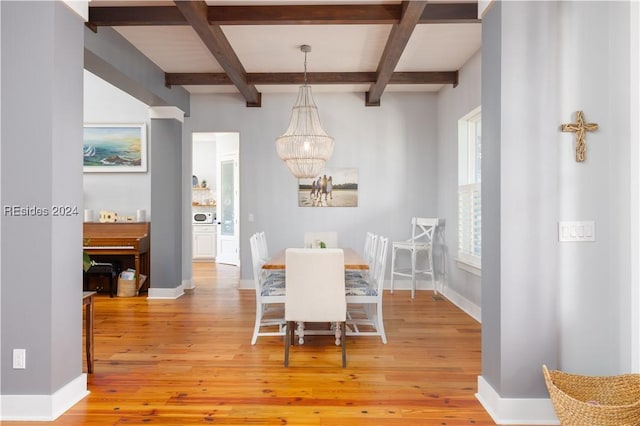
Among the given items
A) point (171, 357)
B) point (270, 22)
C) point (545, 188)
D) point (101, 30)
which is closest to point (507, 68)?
point (545, 188)

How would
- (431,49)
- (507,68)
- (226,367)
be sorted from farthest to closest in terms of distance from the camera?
(431,49), (226,367), (507,68)

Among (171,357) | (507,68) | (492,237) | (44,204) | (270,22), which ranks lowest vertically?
(171,357)

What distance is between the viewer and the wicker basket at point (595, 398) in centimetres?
194

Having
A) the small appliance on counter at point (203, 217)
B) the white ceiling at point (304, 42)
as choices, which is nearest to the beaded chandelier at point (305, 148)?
the white ceiling at point (304, 42)

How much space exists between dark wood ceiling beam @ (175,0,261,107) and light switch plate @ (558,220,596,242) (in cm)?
308

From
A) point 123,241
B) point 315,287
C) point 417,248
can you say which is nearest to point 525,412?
point 315,287

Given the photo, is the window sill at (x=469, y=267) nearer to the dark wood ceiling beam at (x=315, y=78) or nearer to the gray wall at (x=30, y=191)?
the dark wood ceiling beam at (x=315, y=78)

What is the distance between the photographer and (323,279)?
3355 mm

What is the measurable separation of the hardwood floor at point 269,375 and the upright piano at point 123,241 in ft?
4.35

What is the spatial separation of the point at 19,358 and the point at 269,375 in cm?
158

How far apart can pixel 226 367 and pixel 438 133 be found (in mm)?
4731

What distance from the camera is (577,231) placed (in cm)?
247

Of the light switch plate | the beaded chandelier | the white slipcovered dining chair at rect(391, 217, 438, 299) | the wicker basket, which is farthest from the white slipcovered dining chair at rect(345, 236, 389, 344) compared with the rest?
the wicker basket

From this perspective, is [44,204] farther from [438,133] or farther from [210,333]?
[438,133]
